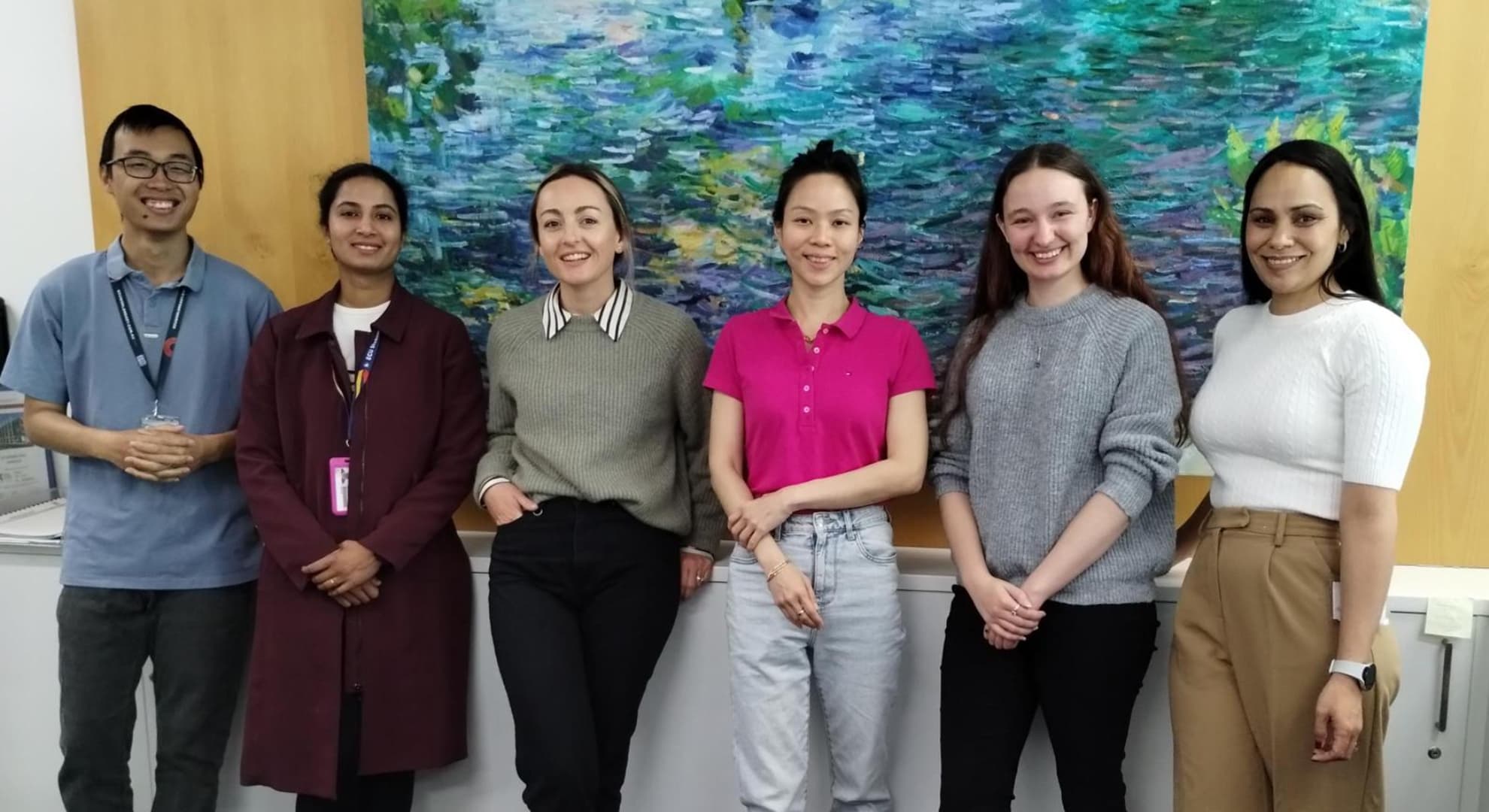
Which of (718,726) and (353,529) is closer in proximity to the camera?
(353,529)

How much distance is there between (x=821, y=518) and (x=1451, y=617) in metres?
1.21

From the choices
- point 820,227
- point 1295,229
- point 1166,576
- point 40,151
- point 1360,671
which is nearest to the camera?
point 1360,671

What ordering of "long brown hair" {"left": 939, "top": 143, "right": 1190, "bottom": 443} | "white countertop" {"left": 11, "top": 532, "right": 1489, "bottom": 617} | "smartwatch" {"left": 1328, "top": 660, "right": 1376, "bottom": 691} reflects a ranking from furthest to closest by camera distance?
"white countertop" {"left": 11, "top": 532, "right": 1489, "bottom": 617} < "long brown hair" {"left": 939, "top": 143, "right": 1190, "bottom": 443} < "smartwatch" {"left": 1328, "top": 660, "right": 1376, "bottom": 691}

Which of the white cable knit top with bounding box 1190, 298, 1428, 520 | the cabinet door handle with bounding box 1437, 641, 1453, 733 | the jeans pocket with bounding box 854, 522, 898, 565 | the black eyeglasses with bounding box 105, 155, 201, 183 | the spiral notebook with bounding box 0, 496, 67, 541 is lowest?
the cabinet door handle with bounding box 1437, 641, 1453, 733

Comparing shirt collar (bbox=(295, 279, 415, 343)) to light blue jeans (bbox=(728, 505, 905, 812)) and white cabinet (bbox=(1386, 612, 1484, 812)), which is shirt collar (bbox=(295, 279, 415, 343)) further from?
white cabinet (bbox=(1386, 612, 1484, 812))

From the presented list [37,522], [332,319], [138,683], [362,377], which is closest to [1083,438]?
[362,377]

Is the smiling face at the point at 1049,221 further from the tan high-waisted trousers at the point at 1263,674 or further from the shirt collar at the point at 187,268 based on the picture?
the shirt collar at the point at 187,268

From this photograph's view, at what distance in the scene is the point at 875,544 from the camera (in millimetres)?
1738

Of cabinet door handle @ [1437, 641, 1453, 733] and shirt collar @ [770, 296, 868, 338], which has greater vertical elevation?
shirt collar @ [770, 296, 868, 338]

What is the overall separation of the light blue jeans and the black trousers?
82 centimetres

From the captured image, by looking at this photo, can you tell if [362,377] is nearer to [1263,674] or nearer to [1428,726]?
[1263,674]

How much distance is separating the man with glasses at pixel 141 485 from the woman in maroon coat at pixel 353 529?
131 millimetres

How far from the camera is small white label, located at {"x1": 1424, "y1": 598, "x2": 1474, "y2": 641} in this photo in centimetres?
173

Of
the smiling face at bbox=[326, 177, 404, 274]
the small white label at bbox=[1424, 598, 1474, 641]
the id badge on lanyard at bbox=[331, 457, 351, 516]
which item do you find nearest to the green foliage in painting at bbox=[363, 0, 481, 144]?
the smiling face at bbox=[326, 177, 404, 274]
